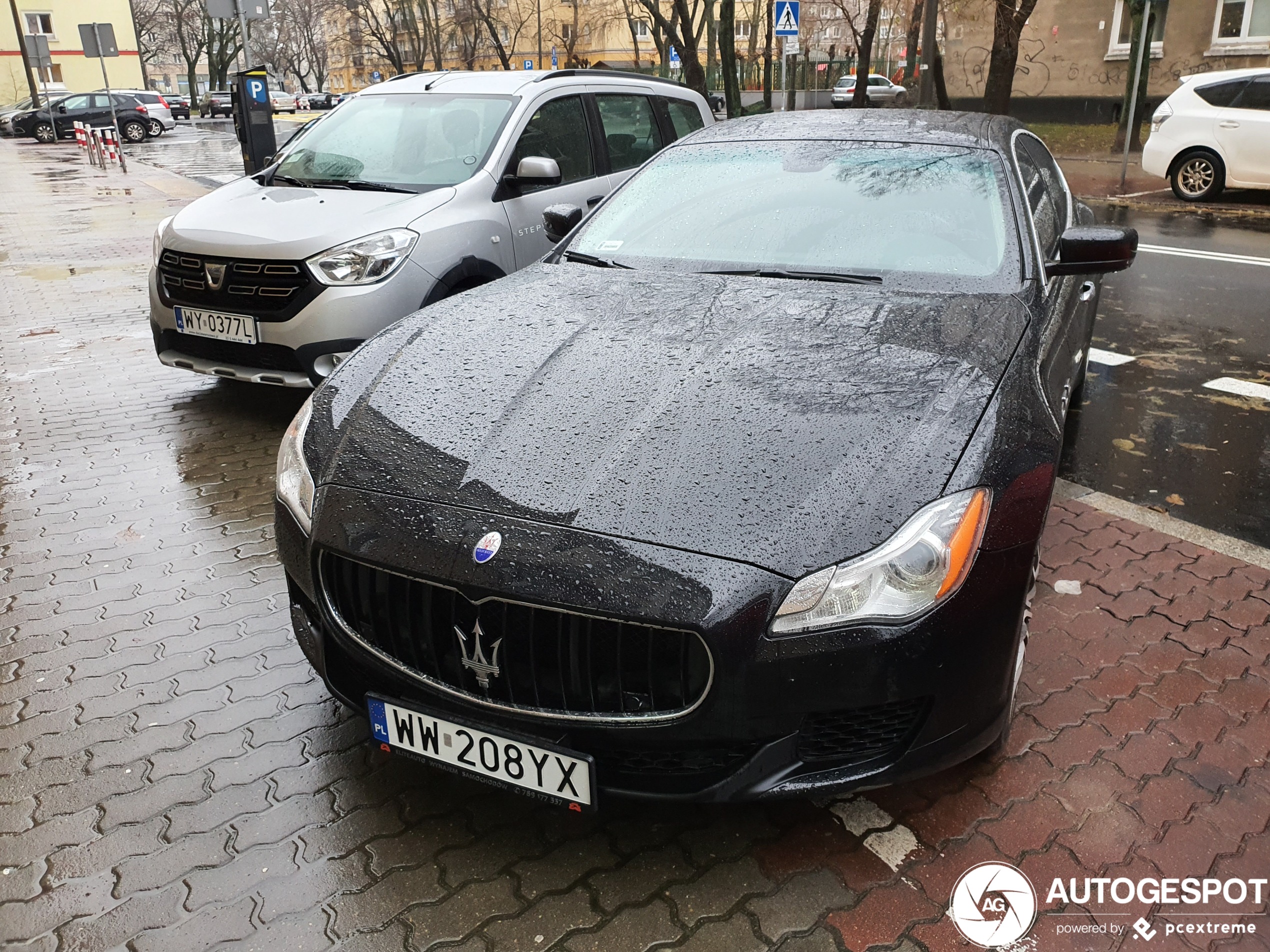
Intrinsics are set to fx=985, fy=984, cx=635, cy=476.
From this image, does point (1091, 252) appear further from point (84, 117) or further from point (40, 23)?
point (40, 23)

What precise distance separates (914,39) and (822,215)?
33076mm

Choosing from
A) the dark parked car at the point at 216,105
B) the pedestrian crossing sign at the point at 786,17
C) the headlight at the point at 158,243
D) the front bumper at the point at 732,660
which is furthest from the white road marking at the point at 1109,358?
the dark parked car at the point at 216,105

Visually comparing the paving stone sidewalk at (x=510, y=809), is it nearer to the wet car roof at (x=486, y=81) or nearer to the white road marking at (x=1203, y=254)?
the wet car roof at (x=486, y=81)

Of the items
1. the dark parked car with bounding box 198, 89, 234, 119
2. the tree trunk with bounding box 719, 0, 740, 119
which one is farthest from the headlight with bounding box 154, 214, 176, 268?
the dark parked car with bounding box 198, 89, 234, 119

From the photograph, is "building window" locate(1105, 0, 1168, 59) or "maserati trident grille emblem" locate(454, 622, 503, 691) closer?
"maserati trident grille emblem" locate(454, 622, 503, 691)

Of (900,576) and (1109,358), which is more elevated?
(900,576)

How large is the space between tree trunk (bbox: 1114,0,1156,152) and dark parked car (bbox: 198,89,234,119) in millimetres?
43765

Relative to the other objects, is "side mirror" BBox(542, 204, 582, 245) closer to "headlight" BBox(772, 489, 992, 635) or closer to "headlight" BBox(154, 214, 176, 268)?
"headlight" BBox(154, 214, 176, 268)

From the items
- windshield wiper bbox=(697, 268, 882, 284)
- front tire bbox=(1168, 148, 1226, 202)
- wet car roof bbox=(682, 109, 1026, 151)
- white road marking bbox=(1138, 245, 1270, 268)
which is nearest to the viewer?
windshield wiper bbox=(697, 268, 882, 284)

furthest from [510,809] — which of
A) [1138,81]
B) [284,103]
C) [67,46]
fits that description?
[67,46]

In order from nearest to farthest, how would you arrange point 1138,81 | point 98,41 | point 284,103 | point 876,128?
point 876,128 → point 1138,81 → point 98,41 → point 284,103

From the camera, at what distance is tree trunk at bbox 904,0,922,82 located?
76.2ft

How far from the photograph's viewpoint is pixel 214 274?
16.9ft

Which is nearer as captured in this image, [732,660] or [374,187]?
[732,660]
